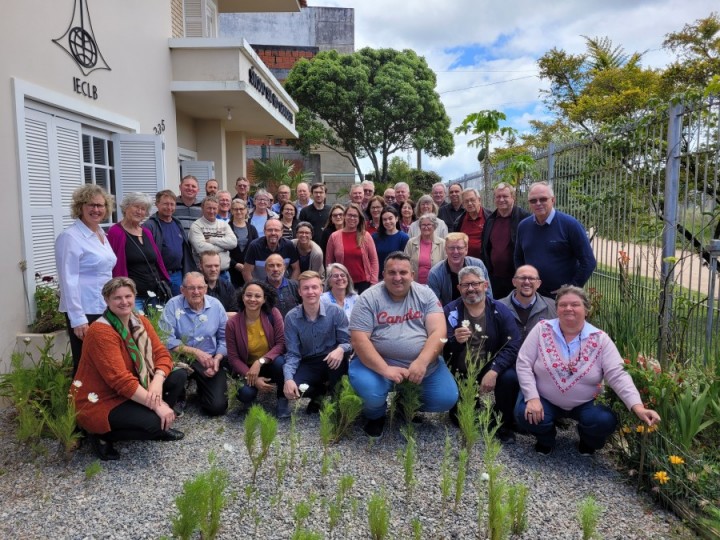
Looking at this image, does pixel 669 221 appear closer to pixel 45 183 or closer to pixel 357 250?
pixel 357 250

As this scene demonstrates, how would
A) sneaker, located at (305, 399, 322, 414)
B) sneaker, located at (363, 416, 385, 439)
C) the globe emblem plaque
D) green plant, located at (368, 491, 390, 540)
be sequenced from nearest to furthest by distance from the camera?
green plant, located at (368, 491, 390, 540) < sneaker, located at (363, 416, 385, 439) < sneaker, located at (305, 399, 322, 414) < the globe emblem plaque

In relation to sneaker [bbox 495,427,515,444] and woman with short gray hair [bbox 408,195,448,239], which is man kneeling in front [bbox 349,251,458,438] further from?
woman with short gray hair [bbox 408,195,448,239]

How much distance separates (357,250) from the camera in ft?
19.8

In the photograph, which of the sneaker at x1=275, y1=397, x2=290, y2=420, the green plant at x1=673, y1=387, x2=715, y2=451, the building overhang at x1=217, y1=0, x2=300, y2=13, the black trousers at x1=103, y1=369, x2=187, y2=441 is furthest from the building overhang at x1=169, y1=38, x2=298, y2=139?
the green plant at x1=673, y1=387, x2=715, y2=451

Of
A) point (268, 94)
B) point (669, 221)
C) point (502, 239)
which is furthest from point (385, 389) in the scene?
point (268, 94)

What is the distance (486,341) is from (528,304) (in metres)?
0.52

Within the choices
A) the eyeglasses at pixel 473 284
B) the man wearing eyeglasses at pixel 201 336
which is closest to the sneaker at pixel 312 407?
the man wearing eyeglasses at pixel 201 336

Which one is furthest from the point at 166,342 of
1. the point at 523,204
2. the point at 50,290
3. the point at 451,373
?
the point at 523,204

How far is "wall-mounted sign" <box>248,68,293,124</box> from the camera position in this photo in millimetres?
10641

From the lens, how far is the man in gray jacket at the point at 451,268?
500 cm

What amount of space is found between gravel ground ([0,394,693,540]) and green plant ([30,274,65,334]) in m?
1.46

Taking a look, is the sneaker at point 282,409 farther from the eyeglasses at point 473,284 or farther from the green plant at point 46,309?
the green plant at point 46,309

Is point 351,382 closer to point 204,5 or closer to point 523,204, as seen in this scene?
point 523,204

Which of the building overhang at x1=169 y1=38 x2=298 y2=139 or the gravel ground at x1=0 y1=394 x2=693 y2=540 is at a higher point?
the building overhang at x1=169 y1=38 x2=298 y2=139
